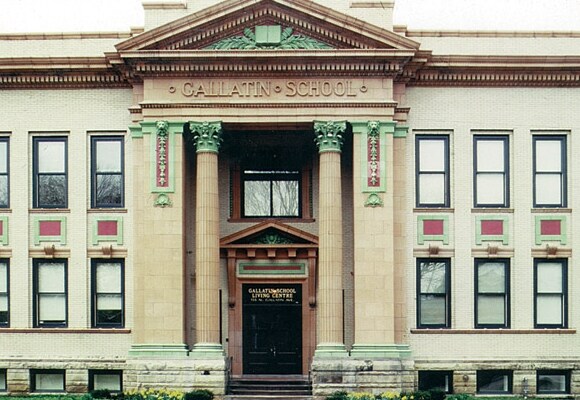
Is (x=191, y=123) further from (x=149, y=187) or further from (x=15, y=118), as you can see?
(x=15, y=118)

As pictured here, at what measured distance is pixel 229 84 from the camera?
105 feet

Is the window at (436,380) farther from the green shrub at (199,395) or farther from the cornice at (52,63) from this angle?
the cornice at (52,63)

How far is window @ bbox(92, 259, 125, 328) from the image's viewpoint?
3316cm

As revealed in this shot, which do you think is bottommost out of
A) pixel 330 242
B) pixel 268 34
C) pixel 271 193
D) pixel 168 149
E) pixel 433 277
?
pixel 433 277

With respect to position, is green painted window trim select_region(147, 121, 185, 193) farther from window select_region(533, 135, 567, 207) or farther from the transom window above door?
window select_region(533, 135, 567, 207)

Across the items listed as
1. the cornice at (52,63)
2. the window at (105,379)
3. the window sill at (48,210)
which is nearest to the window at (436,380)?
the window at (105,379)

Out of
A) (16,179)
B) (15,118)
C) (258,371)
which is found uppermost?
(15,118)

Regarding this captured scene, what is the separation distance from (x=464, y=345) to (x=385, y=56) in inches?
391

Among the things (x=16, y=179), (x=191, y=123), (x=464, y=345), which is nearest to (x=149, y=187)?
(x=191, y=123)

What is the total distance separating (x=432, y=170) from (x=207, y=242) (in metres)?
7.99

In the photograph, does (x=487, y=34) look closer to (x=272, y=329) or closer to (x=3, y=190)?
(x=272, y=329)

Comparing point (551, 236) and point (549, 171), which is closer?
point (551, 236)

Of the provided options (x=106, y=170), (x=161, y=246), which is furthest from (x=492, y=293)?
(x=106, y=170)

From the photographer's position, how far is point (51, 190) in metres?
33.5
